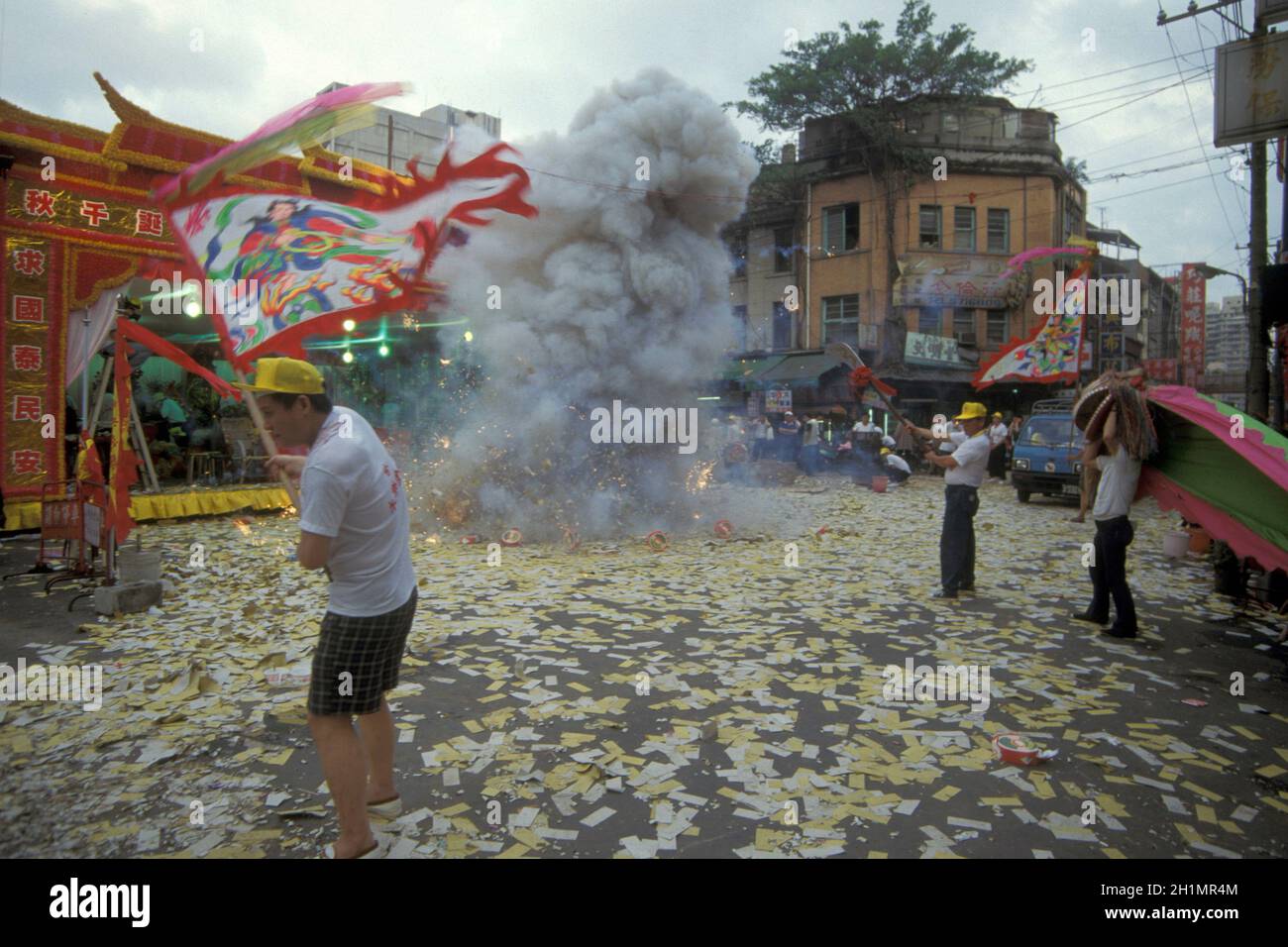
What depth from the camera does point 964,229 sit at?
27.6 m

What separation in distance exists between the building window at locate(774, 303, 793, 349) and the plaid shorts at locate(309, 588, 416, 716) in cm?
2860

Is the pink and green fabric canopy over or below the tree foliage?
below

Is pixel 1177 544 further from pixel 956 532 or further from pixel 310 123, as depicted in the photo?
pixel 310 123

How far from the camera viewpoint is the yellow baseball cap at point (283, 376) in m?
2.85

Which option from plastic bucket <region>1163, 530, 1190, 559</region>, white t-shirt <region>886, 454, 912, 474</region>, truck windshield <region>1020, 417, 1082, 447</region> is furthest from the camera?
truck windshield <region>1020, 417, 1082, 447</region>

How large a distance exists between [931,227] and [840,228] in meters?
3.35

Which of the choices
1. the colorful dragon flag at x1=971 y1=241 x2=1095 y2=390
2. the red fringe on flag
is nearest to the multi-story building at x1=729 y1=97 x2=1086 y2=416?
the colorful dragon flag at x1=971 y1=241 x2=1095 y2=390

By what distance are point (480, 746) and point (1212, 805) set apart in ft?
11.6

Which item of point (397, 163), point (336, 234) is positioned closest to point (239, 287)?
point (336, 234)

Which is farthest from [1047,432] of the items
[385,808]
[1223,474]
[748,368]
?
[385,808]

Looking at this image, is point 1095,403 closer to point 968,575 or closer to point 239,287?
point 968,575

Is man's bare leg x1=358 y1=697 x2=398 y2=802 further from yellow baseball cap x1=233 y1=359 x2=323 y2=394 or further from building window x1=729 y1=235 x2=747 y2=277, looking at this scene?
building window x1=729 y1=235 x2=747 y2=277

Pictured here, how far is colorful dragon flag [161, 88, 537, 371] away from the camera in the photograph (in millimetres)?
6355

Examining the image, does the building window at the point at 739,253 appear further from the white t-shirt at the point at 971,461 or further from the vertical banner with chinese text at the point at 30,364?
the white t-shirt at the point at 971,461
